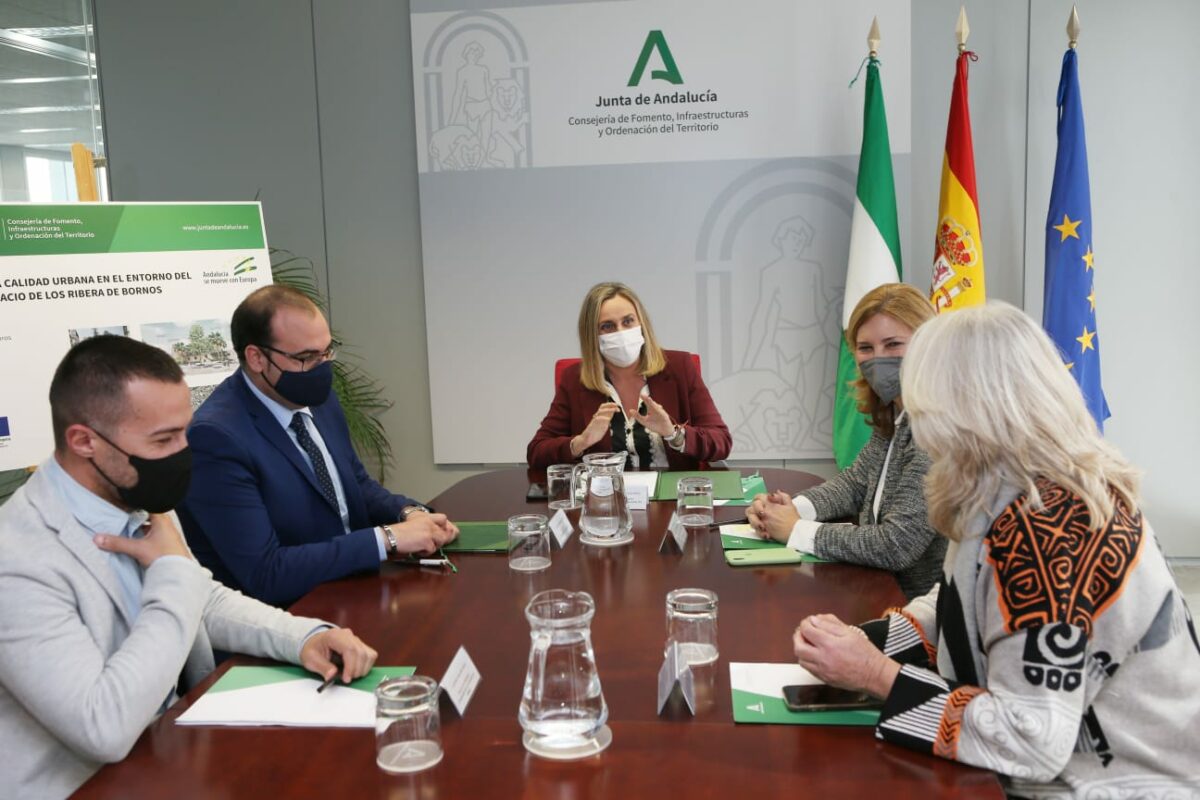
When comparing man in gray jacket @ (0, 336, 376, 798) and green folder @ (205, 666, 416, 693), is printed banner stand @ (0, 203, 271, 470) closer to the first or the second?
man in gray jacket @ (0, 336, 376, 798)

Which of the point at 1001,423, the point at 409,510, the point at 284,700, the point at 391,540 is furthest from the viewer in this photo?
the point at 409,510

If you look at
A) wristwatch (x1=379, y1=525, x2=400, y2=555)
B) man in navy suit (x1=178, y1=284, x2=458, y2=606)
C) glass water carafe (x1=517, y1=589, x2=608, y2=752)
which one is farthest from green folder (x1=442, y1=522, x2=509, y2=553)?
glass water carafe (x1=517, y1=589, x2=608, y2=752)

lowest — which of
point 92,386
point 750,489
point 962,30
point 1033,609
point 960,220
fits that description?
point 750,489

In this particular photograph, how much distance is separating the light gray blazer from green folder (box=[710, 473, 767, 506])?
1.37 meters

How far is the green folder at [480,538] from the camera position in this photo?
90.1 inches

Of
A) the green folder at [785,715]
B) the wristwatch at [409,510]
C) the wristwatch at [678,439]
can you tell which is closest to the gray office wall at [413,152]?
the wristwatch at [678,439]

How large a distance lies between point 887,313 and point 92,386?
173 centimetres

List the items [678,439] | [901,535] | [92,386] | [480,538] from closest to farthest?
[92,386] → [901,535] → [480,538] → [678,439]

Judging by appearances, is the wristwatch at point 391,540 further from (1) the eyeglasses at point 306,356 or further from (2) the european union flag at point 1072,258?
(2) the european union flag at point 1072,258

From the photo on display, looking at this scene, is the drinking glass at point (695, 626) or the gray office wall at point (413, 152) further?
the gray office wall at point (413, 152)

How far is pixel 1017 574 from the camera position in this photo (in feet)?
4.19

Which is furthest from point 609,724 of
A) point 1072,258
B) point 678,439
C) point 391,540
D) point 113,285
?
point 1072,258

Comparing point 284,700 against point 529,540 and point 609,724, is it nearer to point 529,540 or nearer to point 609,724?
point 609,724

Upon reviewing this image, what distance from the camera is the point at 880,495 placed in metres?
2.31
